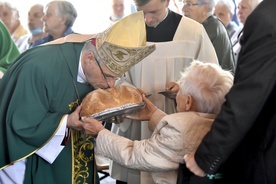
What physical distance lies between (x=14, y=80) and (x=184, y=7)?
2.39 m

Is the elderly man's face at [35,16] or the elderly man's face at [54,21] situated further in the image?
the elderly man's face at [35,16]

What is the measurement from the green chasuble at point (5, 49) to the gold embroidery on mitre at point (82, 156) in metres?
1.34

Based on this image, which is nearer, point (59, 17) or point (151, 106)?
point (151, 106)

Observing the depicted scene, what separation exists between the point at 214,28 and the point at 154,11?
1.13 meters

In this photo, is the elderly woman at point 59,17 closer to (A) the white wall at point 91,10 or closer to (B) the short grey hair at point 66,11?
(B) the short grey hair at point 66,11

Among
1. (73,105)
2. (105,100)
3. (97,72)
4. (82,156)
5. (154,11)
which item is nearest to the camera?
(105,100)

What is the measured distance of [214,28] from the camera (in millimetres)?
4043

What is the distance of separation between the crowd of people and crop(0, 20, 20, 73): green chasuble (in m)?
1.07

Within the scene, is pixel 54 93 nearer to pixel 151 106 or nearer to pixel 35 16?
pixel 151 106

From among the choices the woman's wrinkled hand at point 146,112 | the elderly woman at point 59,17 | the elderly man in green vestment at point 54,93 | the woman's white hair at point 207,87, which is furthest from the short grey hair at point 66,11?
the woman's white hair at point 207,87

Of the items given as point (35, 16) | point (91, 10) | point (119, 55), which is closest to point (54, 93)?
point (119, 55)

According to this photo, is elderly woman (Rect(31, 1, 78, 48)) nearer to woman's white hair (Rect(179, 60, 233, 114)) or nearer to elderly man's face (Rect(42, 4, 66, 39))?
elderly man's face (Rect(42, 4, 66, 39))

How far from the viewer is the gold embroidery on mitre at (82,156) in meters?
2.55

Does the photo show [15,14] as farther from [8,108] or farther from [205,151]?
[205,151]
